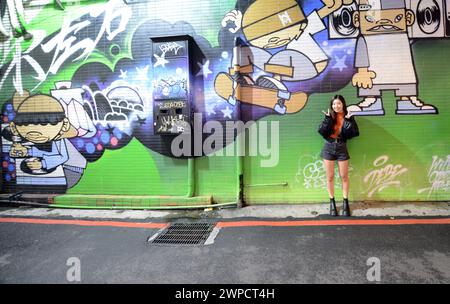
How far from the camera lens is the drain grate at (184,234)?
4.21 metres

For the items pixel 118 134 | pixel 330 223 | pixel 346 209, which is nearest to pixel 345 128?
pixel 346 209

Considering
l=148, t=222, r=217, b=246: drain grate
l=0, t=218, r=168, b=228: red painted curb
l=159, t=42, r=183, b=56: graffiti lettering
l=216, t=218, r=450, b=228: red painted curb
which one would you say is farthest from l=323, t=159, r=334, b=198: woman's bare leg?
l=159, t=42, r=183, b=56: graffiti lettering

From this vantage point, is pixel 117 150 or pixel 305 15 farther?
pixel 117 150

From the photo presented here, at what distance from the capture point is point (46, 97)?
639 cm

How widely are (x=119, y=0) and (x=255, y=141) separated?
156 inches

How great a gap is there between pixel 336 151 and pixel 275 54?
2141mm

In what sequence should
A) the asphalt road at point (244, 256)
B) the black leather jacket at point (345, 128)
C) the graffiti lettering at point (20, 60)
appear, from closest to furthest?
the asphalt road at point (244, 256), the black leather jacket at point (345, 128), the graffiti lettering at point (20, 60)

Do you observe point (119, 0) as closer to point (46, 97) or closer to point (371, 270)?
point (46, 97)

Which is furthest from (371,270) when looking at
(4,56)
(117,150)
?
(4,56)

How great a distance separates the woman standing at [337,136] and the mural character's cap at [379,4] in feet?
6.20

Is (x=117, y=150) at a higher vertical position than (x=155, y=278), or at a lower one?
higher

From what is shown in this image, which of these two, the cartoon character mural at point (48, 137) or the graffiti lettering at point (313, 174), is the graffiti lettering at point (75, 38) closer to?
the cartoon character mural at point (48, 137)

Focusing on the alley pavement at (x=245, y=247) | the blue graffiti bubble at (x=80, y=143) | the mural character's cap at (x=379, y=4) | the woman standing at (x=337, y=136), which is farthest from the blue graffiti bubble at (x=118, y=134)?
the mural character's cap at (x=379, y=4)

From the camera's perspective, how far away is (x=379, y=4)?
17.6 ft
